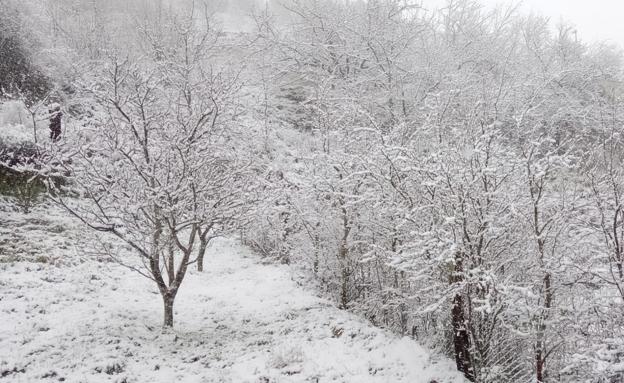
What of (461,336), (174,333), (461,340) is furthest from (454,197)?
(174,333)

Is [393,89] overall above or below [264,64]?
below

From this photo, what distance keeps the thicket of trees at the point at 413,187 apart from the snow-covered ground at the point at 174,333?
2.74 ft

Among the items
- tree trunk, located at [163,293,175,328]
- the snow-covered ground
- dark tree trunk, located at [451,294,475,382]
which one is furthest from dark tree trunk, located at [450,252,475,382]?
tree trunk, located at [163,293,175,328]

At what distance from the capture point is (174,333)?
8453 mm

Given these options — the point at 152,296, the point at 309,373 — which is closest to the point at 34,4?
the point at 152,296

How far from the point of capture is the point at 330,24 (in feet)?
35.5

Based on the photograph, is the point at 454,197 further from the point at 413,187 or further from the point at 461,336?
the point at 461,336

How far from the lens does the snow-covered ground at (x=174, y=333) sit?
6.75m

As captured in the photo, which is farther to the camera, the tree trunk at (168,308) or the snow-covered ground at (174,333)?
the tree trunk at (168,308)

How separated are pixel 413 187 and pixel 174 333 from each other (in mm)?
5504

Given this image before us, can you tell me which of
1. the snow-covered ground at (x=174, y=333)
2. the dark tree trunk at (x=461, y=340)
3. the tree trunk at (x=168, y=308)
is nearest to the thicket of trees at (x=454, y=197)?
the dark tree trunk at (x=461, y=340)

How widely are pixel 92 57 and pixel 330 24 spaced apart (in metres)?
17.4

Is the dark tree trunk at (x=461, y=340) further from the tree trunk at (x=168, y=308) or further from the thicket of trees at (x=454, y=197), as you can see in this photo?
the tree trunk at (x=168, y=308)

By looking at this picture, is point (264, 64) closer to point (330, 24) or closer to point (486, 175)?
point (330, 24)
